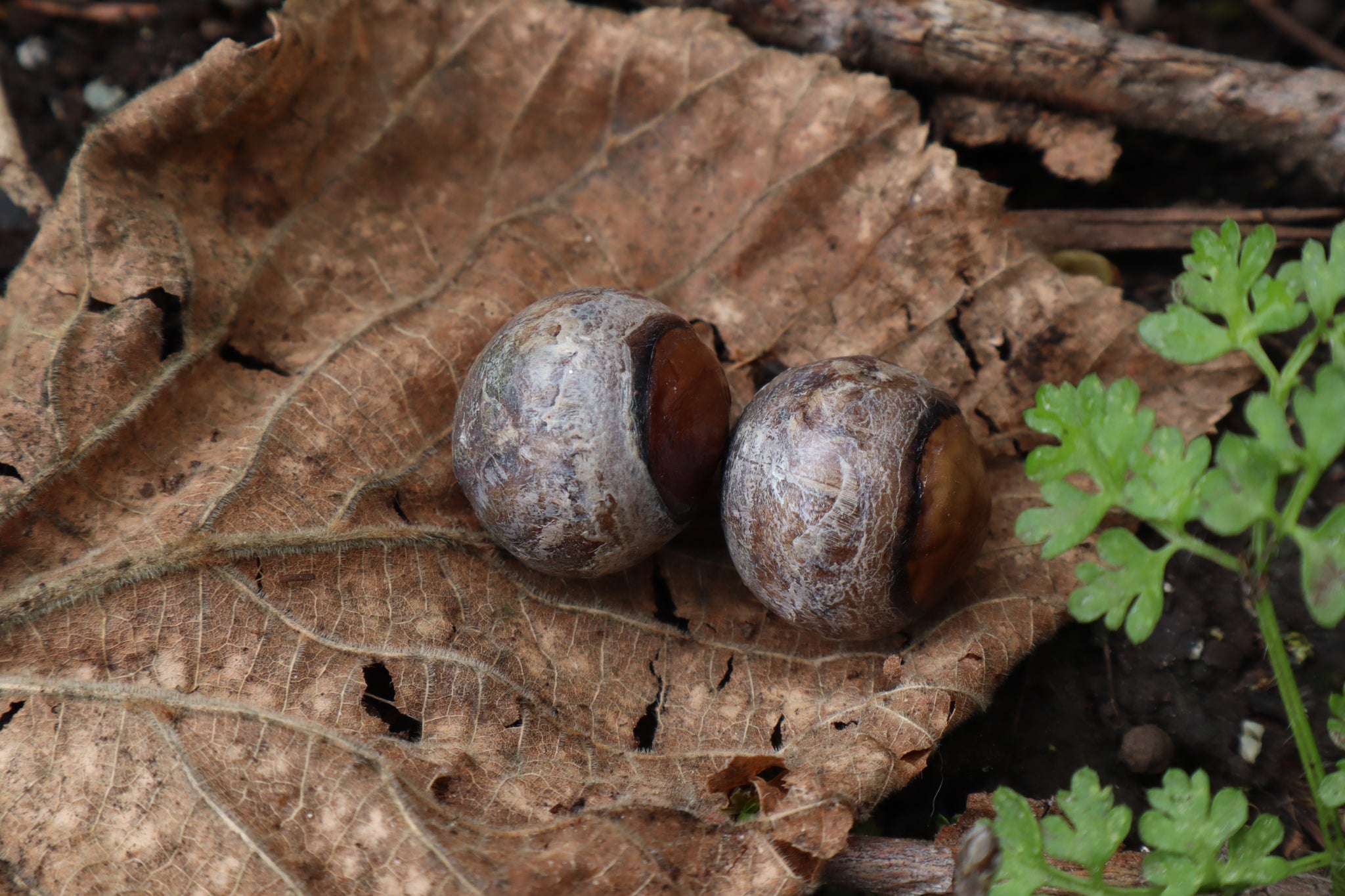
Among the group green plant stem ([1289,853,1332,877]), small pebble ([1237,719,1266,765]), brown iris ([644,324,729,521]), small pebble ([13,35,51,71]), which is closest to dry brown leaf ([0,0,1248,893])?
brown iris ([644,324,729,521])

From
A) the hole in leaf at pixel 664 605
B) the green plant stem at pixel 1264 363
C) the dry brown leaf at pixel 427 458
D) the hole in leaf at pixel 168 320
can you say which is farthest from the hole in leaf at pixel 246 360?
the green plant stem at pixel 1264 363

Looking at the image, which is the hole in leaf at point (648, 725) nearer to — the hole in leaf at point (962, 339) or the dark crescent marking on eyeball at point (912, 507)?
the dark crescent marking on eyeball at point (912, 507)

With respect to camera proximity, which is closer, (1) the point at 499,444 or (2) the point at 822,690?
(1) the point at 499,444

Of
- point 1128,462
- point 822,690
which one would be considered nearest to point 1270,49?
point 1128,462

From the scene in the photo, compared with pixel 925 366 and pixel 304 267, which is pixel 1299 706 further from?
pixel 304 267

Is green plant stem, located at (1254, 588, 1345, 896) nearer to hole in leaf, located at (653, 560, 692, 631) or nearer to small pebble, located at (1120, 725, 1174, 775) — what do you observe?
small pebble, located at (1120, 725, 1174, 775)
